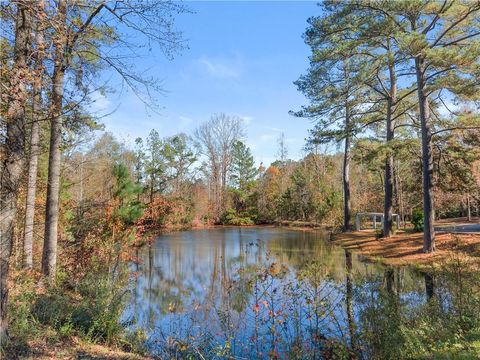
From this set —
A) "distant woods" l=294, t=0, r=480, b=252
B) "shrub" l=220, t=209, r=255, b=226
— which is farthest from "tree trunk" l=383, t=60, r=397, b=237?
"shrub" l=220, t=209, r=255, b=226

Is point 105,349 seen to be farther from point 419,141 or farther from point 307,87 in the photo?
point 307,87

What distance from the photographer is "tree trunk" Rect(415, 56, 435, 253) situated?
10758mm

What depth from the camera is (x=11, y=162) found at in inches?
130

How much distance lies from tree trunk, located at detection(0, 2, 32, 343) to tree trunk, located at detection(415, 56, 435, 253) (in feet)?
35.6

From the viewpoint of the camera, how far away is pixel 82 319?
15.8 feet

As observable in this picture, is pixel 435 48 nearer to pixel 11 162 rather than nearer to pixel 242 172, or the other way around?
pixel 11 162

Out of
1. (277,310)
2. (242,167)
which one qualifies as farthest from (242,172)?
(277,310)

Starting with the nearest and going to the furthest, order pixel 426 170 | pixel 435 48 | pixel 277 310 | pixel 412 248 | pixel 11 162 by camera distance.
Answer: pixel 11 162
pixel 277 310
pixel 435 48
pixel 426 170
pixel 412 248

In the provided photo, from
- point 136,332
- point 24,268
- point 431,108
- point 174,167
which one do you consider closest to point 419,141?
point 431,108

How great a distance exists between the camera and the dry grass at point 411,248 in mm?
9573

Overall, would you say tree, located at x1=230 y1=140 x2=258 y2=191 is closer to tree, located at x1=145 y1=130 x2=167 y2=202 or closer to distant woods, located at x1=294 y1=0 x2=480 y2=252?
tree, located at x1=145 y1=130 x2=167 y2=202

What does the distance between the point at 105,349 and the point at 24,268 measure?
9.50 ft

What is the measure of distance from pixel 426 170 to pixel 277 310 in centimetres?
817

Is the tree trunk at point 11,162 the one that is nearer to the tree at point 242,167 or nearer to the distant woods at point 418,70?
the distant woods at point 418,70
